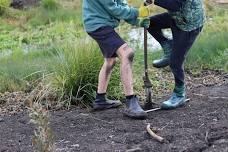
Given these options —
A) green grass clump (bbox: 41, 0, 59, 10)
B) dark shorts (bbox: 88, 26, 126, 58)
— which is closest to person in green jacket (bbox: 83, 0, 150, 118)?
dark shorts (bbox: 88, 26, 126, 58)

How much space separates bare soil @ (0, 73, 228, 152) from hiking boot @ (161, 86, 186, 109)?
0.22 feet

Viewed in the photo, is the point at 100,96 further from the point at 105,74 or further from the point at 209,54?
the point at 209,54

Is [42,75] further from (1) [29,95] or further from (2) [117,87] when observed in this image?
(2) [117,87]

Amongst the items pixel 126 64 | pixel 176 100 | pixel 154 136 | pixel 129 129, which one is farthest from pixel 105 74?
pixel 154 136

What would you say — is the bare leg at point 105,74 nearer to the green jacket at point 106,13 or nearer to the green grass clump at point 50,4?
the green jacket at point 106,13

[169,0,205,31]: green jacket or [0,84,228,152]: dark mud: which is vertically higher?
[169,0,205,31]: green jacket

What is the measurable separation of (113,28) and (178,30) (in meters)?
0.61

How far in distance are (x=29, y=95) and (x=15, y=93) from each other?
0.39 m

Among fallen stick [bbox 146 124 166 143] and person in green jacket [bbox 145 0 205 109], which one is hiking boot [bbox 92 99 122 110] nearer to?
person in green jacket [bbox 145 0 205 109]

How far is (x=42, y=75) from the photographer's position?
6.88m

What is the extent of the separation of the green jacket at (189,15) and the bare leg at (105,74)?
0.74 m

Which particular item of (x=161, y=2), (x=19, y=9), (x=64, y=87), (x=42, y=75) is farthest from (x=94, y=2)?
(x=19, y=9)

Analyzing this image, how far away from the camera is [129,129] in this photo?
5.16 meters

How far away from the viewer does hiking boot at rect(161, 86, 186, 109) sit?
581 cm
